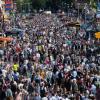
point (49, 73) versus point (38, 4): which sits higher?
point (49, 73)

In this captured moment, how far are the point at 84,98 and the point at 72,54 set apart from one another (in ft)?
41.0

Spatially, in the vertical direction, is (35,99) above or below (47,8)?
above

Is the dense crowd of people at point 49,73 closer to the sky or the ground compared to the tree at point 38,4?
closer to the sky

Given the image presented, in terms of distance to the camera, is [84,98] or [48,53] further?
[48,53]

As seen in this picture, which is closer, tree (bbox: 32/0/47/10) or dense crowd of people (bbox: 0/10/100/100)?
dense crowd of people (bbox: 0/10/100/100)

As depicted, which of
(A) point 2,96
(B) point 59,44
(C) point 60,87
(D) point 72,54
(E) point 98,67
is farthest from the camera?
(B) point 59,44

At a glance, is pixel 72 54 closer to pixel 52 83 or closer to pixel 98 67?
pixel 98 67

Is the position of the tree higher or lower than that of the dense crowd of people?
lower

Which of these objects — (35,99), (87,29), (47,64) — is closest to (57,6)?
(87,29)

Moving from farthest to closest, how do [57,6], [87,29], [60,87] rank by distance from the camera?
[57,6] < [87,29] < [60,87]

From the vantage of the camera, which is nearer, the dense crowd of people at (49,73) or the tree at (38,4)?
the dense crowd of people at (49,73)

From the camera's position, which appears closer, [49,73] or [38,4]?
[49,73]

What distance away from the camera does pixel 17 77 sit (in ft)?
90.2

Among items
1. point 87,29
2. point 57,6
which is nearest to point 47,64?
point 87,29
